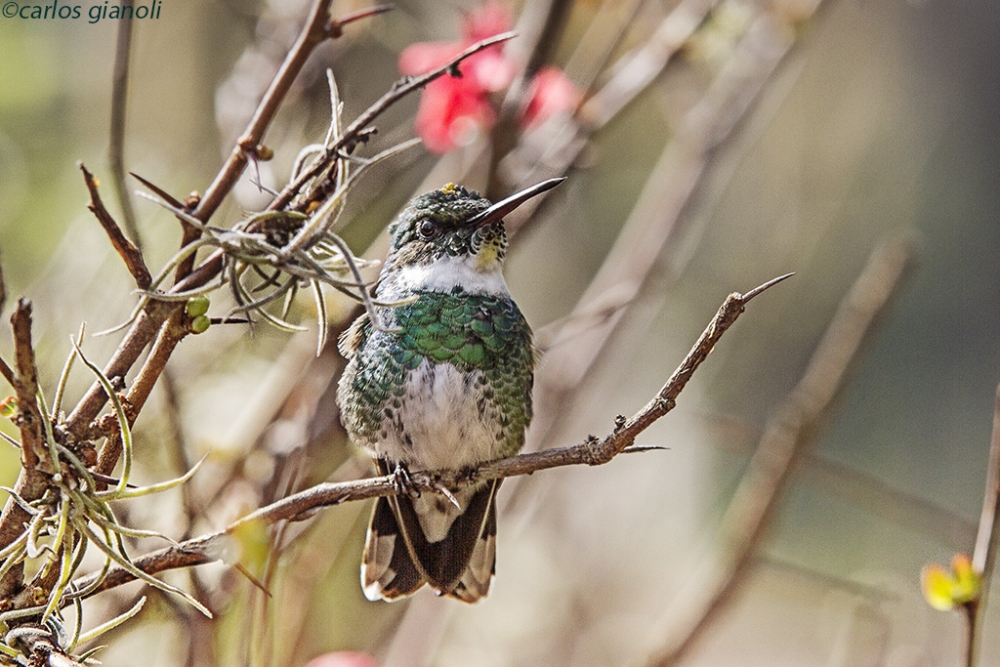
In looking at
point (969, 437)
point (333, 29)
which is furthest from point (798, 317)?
point (333, 29)

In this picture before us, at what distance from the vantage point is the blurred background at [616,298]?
7.45 feet

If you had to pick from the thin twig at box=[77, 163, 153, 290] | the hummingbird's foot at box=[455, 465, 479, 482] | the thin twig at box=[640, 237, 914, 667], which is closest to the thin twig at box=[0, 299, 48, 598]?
the thin twig at box=[77, 163, 153, 290]

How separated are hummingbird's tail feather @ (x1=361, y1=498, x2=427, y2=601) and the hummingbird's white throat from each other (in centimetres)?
55

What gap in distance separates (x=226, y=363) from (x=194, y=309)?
157 cm

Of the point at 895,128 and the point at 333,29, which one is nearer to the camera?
the point at 333,29

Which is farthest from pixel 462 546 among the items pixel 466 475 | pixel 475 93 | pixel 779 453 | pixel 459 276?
pixel 475 93

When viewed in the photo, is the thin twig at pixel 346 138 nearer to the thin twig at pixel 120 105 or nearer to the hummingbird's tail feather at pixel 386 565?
the thin twig at pixel 120 105

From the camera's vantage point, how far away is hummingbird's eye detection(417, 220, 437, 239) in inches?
101

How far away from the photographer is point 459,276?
255cm

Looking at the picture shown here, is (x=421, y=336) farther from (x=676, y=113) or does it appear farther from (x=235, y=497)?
(x=676, y=113)

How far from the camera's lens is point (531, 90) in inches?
94.1

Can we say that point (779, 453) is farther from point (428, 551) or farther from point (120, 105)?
point (120, 105)

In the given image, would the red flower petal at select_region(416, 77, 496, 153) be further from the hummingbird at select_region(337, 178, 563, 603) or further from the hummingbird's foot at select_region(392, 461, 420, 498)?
the hummingbird's foot at select_region(392, 461, 420, 498)

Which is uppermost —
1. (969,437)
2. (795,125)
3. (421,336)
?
(795,125)
